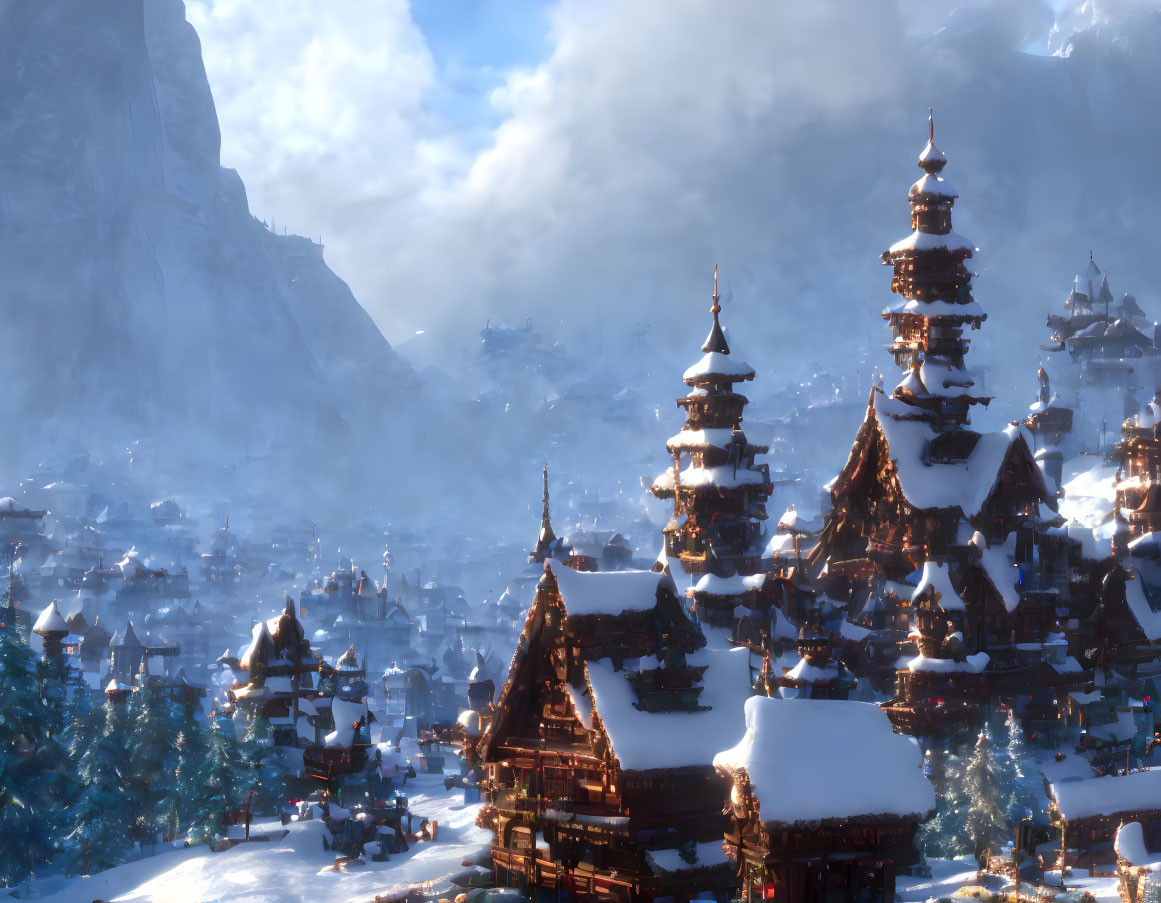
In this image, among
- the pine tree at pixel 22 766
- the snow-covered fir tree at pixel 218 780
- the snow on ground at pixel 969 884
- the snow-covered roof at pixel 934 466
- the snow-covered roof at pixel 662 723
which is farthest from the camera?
the snow-covered fir tree at pixel 218 780

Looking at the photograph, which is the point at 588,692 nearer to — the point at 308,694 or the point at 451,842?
the point at 451,842

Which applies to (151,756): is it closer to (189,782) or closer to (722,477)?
(189,782)

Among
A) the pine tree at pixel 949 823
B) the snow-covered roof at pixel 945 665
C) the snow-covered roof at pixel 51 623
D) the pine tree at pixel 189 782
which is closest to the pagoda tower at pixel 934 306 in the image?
the snow-covered roof at pixel 945 665

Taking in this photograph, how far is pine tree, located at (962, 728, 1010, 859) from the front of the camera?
96.0 feet

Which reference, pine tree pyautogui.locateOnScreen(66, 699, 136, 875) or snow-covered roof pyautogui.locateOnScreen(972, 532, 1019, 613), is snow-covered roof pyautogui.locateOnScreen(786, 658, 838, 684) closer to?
snow-covered roof pyautogui.locateOnScreen(972, 532, 1019, 613)

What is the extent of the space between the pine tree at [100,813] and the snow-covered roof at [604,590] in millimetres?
24260

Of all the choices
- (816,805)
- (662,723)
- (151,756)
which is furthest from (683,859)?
(151,756)

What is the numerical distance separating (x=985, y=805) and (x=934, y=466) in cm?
1681

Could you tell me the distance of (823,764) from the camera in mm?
22359

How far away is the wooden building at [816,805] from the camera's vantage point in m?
21.8

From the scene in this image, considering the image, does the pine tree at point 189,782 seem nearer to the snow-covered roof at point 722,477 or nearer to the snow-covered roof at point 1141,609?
the snow-covered roof at point 722,477

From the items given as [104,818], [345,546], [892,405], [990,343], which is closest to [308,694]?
[104,818]

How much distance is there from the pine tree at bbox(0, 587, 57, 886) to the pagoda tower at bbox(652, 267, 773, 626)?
2529 cm

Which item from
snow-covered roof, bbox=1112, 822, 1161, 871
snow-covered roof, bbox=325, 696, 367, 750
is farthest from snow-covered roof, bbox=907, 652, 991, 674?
snow-covered roof, bbox=325, 696, 367, 750
